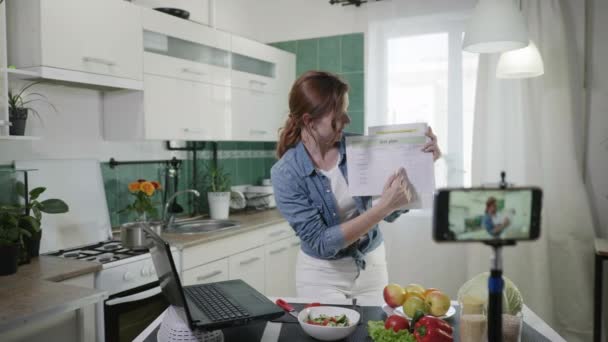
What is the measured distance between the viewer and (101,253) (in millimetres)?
2418

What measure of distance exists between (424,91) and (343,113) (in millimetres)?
1891

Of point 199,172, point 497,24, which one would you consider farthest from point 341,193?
point 199,172

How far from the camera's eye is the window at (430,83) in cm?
347

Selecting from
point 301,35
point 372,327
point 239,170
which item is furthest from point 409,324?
point 301,35

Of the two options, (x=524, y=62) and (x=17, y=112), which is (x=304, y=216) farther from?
(x=524, y=62)

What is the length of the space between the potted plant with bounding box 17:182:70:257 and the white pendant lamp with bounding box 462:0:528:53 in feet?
6.34

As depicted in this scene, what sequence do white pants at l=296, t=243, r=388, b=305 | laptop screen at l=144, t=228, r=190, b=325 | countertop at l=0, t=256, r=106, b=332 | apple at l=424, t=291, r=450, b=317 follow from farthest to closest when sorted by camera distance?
white pants at l=296, t=243, r=388, b=305
countertop at l=0, t=256, r=106, b=332
apple at l=424, t=291, r=450, b=317
laptop screen at l=144, t=228, r=190, b=325

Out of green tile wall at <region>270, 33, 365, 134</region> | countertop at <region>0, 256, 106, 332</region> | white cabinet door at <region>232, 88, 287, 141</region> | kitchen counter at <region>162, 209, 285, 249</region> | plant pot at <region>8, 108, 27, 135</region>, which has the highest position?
green tile wall at <region>270, 33, 365, 134</region>

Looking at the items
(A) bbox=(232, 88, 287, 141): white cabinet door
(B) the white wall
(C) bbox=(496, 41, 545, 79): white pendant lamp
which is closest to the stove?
(A) bbox=(232, 88, 287, 141): white cabinet door

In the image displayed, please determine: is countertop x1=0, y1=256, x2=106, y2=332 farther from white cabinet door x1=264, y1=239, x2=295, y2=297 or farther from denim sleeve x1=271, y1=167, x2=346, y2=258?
white cabinet door x1=264, y1=239, x2=295, y2=297

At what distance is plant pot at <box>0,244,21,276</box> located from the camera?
6.40 ft

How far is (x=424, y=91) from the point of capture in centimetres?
360

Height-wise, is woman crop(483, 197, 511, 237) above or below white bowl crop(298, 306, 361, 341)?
above

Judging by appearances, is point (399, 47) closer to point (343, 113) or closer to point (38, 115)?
point (343, 113)
